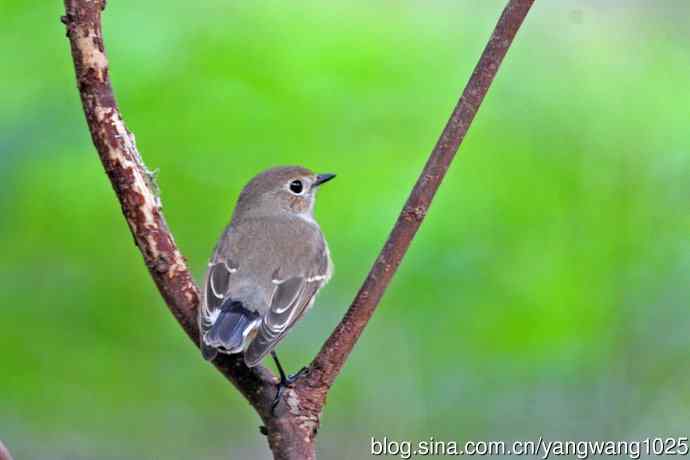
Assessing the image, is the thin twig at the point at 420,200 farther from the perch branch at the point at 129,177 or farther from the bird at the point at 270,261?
the bird at the point at 270,261

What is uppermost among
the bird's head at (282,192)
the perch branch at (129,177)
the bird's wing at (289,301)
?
the perch branch at (129,177)

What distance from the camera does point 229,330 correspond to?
3.46 m

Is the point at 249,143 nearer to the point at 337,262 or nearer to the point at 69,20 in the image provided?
the point at 337,262

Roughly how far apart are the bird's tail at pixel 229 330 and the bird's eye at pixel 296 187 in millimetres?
717

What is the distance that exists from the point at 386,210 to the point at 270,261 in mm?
616

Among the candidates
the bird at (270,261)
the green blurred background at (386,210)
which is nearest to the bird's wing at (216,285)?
the bird at (270,261)

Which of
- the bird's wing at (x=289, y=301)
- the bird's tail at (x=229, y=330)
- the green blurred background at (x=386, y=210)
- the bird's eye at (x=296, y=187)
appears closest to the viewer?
the bird's tail at (x=229, y=330)

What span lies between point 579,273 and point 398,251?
1.29 metres

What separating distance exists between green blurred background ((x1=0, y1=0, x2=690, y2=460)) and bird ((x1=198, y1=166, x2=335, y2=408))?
0.33 feet

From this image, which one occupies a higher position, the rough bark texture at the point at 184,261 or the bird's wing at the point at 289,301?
the rough bark texture at the point at 184,261

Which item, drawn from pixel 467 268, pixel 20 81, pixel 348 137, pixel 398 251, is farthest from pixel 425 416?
pixel 20 81

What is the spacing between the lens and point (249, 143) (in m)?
4.18

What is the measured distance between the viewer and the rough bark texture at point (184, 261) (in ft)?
9.30

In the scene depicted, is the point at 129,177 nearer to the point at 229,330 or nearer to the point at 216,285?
the point at 229,330
